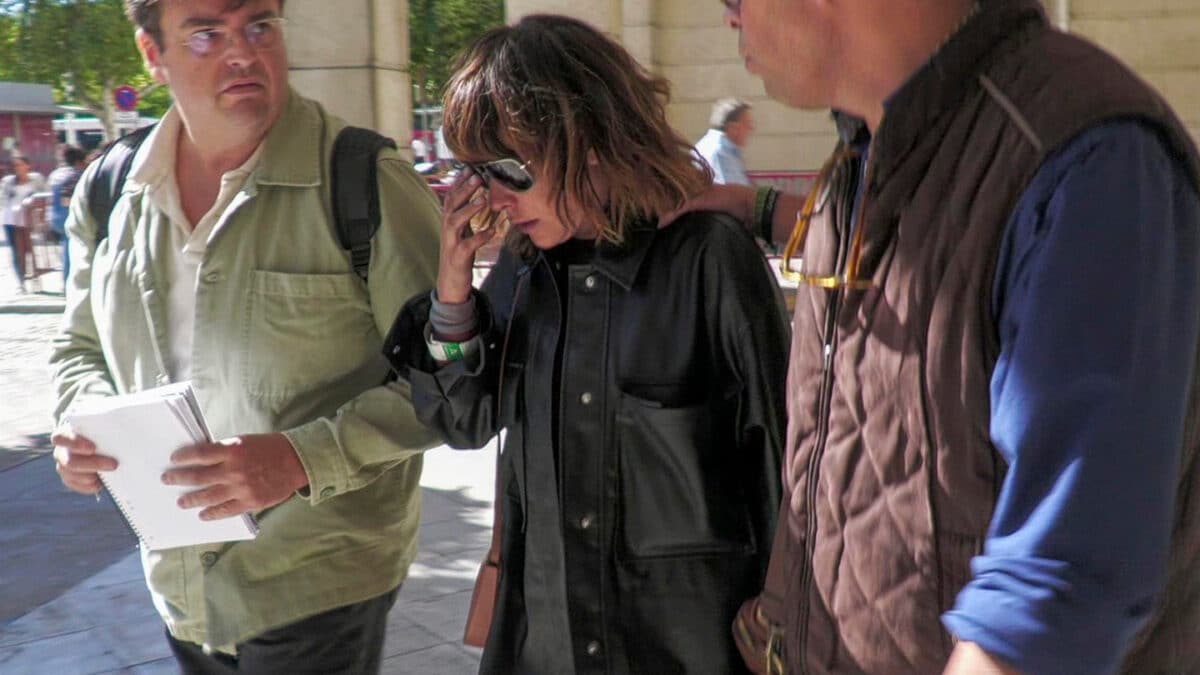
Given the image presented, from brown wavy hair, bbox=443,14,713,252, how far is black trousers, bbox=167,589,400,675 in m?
1.04

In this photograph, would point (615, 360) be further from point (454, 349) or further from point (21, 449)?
point (21, 449)

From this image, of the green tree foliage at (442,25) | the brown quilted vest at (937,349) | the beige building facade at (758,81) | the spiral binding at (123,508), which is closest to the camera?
the brown quilted vest at (937,349)

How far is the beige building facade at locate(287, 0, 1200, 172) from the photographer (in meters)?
7.98

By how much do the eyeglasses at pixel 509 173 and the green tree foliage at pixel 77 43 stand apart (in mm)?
1531

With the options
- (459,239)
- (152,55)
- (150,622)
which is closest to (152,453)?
(459,239)

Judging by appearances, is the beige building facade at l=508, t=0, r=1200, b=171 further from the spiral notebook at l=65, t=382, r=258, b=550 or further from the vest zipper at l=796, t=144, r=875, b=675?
the vest zipper at l=796, t=144, r=875, b=675

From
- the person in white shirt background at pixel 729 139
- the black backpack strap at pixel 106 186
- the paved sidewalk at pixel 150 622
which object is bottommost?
the paved sidewalk at pixel 150 622

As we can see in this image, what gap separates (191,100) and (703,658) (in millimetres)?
1578

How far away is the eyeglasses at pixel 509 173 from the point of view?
227cm

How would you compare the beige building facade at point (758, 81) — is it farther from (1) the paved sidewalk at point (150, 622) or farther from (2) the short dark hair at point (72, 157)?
(2) the short dark hair at point (72, 157)

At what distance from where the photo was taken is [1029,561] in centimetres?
114

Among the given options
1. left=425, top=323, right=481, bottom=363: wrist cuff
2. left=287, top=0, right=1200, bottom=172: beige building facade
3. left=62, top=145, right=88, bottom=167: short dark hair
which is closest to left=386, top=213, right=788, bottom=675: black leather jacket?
left=425, top=323, right=481, bottom=363: wrist cuff

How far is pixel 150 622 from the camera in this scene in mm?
5574

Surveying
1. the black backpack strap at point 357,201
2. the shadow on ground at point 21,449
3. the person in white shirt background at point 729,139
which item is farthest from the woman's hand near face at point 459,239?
the person in white shirt background at point 729,139
